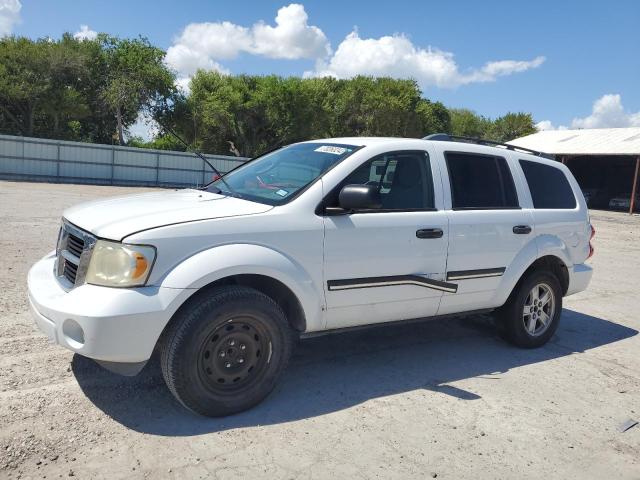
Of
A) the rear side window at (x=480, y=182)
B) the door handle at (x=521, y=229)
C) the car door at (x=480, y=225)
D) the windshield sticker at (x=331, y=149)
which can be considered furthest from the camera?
the door handle at (x=521, y=229)

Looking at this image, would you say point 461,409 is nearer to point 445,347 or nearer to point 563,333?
point 445,347

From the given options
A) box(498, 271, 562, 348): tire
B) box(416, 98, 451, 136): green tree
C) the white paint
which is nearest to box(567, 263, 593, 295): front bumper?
box(498, 271, 562, 348): tire

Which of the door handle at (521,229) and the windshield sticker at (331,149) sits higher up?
the windshield sticker at (331,149)

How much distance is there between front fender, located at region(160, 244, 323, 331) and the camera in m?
3.33

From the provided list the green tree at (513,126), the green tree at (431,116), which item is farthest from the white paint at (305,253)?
the green tree at (513,126)

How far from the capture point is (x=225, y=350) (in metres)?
3.54

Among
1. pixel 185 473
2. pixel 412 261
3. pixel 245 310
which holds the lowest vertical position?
pixel 185 473

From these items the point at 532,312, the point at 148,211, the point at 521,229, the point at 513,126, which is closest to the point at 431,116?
the point at 513,126

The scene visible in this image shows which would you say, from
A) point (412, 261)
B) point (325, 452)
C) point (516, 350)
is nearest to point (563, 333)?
point (516, 350)

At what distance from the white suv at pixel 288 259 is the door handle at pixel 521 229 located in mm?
42

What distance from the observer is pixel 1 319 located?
16.6 feet

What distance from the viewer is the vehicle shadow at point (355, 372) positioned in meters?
3.60

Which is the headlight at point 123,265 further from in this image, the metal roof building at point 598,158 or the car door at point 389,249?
the metal roof building at point 598,158

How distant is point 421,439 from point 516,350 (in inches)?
90.8
